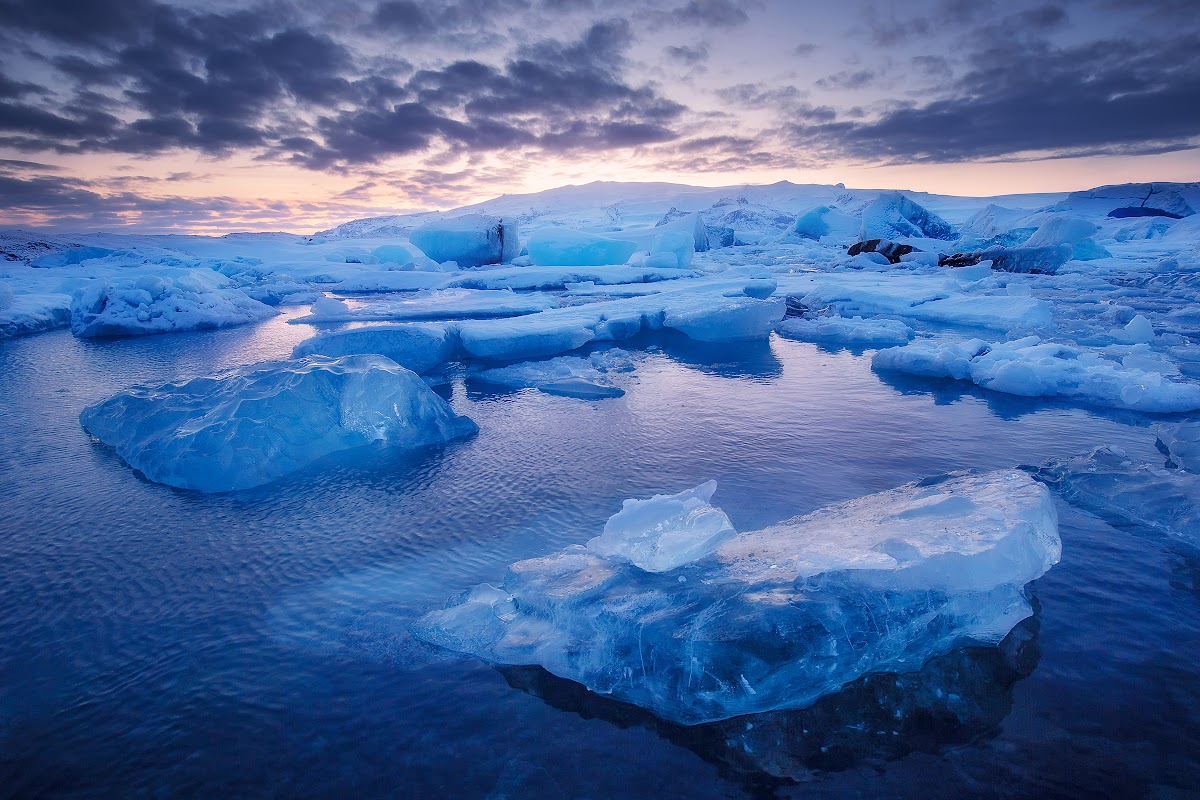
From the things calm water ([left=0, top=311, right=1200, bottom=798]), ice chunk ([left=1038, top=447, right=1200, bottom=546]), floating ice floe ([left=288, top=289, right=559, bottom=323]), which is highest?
floating ice floe ([left=288, top=289, right=559, bottom=323])

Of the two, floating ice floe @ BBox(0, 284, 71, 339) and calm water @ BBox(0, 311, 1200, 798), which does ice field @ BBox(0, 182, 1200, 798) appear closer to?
calm water @ BBox(0, 311, 1200, 798)

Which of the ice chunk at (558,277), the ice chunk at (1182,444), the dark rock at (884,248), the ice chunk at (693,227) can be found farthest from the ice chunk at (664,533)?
the dark rock at (884,248)

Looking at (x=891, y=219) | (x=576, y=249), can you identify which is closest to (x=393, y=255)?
(x=576, y=249)

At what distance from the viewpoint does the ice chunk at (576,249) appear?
2058 centimetres

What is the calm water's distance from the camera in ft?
7.09

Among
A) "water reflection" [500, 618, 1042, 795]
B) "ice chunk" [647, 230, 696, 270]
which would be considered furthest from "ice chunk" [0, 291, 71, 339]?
"ice chunk" [647, 230, 696, 270]

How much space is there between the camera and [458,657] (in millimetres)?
2777

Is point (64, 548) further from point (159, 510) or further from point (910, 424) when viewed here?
point (910, 424)

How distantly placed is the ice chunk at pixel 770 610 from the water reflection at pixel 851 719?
0.06 metres

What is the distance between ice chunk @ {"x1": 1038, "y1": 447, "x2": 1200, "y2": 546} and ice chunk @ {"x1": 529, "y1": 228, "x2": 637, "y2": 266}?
17.5 m

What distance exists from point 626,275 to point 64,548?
1535cm

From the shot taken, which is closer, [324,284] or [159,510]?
[159,510]

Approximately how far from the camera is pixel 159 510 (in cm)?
439

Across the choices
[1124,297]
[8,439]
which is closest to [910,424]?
[8,439]
